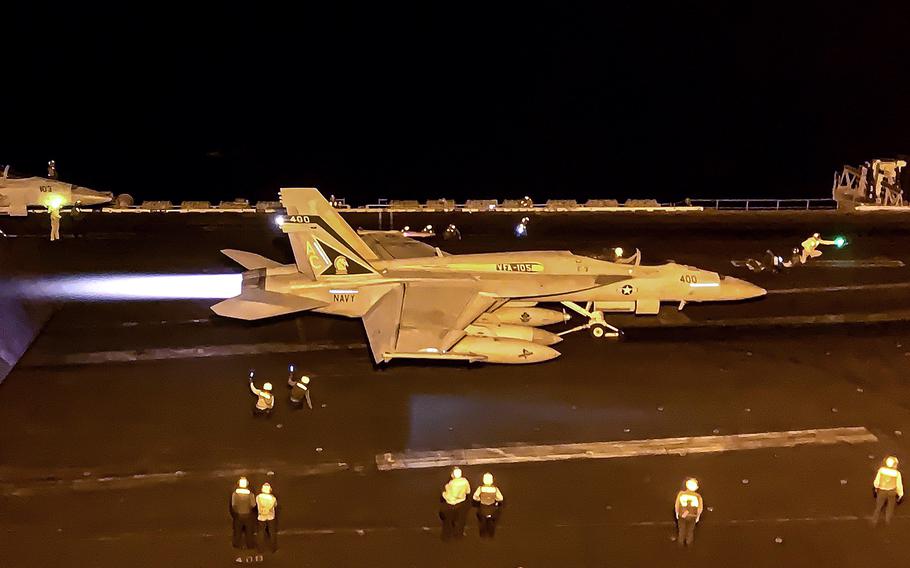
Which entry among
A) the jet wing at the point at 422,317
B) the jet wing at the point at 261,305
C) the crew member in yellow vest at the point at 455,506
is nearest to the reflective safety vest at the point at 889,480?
the crew member in yellow vest at the point at 455,506

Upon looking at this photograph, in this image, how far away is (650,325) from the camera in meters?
25.6

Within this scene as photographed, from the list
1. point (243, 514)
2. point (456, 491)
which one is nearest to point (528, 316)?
point (456, 491)

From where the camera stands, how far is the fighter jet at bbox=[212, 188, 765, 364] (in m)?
22.8

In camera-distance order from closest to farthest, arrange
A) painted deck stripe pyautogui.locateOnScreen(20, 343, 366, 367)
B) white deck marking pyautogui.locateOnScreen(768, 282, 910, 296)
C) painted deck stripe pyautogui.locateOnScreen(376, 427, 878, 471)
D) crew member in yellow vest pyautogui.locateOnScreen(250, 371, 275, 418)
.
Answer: painted deck stripe pyautogui.locateOnScreen(376, 427, 878, 471) → crew member in yellow vest pyautogui.locateOnScreen(250, 371, 275, 418) → painted deck stripe pyautogui.locateOnScreen(20, 343, 366, 367) → white deck marking pyautogui.locateOnScreen(768, 282, 910, 296)

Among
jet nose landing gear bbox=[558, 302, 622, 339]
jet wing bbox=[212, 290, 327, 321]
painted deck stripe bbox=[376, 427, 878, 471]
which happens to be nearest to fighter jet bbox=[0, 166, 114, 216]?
jet wing bbox=[212, 290, 327, 321]

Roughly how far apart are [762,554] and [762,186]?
5703 cm

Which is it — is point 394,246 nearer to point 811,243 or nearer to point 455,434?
point 455,434

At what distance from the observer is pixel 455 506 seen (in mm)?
14773

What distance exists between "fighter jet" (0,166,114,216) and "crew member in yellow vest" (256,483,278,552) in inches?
974

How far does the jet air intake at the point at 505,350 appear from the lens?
21219 millimetres

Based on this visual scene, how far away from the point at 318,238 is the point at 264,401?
231 inches

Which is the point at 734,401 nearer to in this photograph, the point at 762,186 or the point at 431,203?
the point at 431,203

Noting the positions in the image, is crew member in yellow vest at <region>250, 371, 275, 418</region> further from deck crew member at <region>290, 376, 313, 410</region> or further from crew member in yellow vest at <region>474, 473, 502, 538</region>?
crew member in yellow vest at <region>474, 473, 502, 538</region>

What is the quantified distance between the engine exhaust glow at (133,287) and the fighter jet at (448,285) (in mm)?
3584
